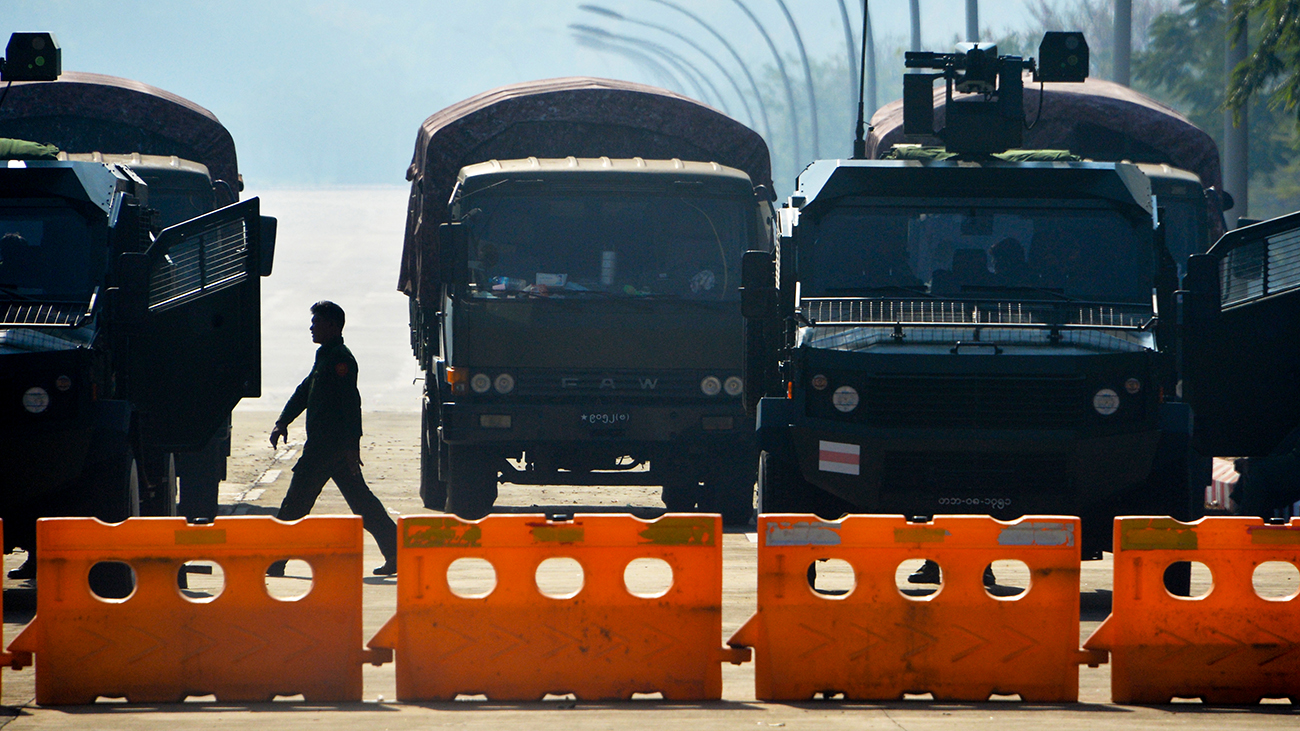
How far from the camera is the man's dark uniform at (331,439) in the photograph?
10938 mm

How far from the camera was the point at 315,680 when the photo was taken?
24.4 ft

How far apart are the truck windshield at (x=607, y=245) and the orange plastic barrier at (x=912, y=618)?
231 inches

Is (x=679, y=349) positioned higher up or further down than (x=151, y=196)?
further down

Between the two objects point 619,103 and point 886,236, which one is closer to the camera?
point 886,236

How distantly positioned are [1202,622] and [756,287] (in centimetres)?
350

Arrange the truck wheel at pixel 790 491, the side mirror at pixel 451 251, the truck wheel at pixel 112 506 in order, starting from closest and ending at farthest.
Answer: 1. the truck wheel at pixel 112 506
2. the truck wheel at pixel 790 491
3. the side mirror at pixel 451 251

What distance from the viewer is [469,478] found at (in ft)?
45.1

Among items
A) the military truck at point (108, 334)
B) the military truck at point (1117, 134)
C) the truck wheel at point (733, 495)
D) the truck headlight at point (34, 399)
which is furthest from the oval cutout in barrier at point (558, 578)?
the military truck at point (1117, 134)

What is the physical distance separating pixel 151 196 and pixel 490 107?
9.19 feet

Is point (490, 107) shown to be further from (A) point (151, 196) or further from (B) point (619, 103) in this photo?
(A) point (151, 196)

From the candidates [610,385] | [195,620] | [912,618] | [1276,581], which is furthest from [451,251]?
[912,618]

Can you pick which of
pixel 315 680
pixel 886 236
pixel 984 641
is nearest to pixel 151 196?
pixel 886 236

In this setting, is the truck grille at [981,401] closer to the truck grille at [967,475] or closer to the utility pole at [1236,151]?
the truck grille at [967,475]

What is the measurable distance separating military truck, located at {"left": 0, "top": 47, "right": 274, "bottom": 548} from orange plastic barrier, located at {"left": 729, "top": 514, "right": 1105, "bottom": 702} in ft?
13.8
